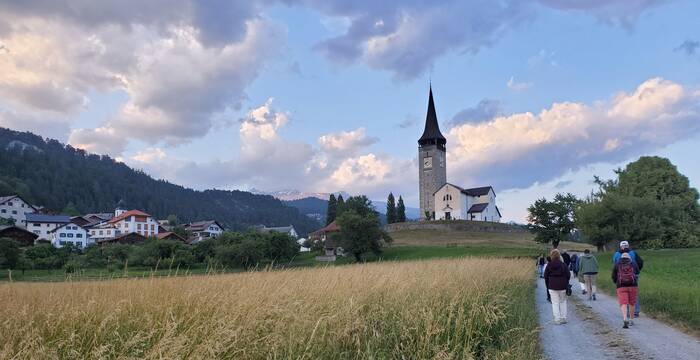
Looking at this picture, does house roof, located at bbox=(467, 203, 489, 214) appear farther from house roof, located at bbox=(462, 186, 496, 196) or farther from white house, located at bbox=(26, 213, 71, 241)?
white house, located at bbox=(26, 213, 71, 241)

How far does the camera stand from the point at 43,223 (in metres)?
107

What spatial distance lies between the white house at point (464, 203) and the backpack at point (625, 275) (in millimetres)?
93101

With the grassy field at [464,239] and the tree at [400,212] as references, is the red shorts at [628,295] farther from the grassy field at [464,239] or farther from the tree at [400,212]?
the tree at [400,212]

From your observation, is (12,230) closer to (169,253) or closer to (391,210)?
(169,253)

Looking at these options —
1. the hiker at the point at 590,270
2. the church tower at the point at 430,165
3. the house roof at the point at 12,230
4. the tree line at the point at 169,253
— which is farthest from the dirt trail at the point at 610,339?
the church tower at the point at 430,165

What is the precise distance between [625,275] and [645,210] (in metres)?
41.8

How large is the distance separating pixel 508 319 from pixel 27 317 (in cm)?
793

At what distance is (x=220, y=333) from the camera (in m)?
4.64

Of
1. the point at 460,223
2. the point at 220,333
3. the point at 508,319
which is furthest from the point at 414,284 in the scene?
the point at 460,223

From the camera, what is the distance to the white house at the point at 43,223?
105m

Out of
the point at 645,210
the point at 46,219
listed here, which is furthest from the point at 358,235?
the point at 46,219

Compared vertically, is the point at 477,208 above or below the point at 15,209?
above

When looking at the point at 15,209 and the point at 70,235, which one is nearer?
the point at 70,235

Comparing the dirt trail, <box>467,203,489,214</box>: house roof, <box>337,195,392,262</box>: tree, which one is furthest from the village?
the dirt trail
